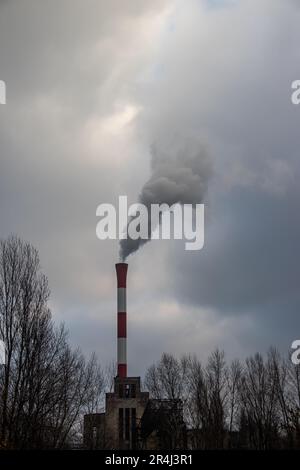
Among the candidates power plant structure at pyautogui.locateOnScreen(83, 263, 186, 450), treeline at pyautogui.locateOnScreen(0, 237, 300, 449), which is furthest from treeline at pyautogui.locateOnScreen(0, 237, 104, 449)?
power plant structure at pyautogui.locateOnScreen(83, 263, 186, 450)

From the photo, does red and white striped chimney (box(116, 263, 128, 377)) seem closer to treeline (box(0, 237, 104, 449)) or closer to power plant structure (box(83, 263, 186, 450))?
power plant structure (box(83, 263, 186, 450))

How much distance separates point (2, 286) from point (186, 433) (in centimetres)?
3012

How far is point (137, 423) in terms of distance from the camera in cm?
6072

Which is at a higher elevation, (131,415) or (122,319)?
(122,319)

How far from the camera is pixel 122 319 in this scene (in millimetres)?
54500

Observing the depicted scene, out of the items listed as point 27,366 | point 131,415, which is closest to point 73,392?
point 27,366

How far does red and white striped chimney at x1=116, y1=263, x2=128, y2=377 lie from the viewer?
178 feet

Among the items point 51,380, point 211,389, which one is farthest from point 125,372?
point 51,380

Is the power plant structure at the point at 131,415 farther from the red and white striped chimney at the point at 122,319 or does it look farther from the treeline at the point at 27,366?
the treeline at the point at 27,366

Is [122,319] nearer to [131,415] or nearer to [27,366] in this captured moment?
[131,415]

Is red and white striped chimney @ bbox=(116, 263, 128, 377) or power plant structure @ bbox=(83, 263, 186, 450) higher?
red and white striped chimney @ bbox=(116, 263, 128, 377)

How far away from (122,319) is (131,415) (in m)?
12.5
